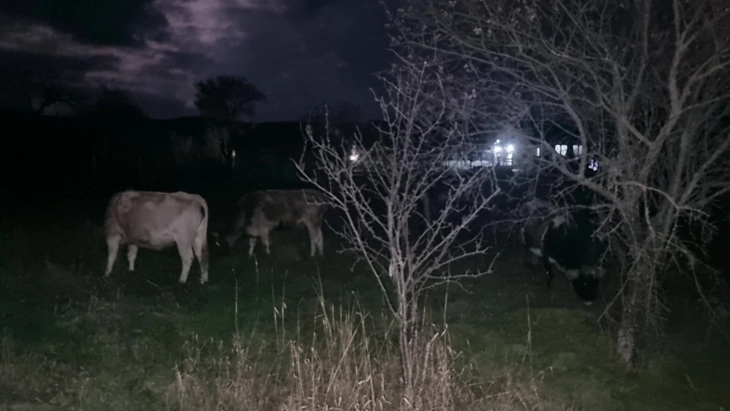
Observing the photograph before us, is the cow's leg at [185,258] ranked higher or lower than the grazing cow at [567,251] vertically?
lower

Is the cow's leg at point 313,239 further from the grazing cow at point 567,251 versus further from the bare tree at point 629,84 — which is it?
the bare tree at point 629,84

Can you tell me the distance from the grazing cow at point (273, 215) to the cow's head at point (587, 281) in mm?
5989

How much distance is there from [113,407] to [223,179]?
27.3 meters

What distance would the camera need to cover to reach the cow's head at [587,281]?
1162cm

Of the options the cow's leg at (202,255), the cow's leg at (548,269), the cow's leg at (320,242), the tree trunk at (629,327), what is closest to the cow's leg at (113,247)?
the cow's leg at (202,255)

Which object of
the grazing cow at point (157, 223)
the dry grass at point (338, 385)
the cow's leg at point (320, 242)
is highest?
the grazing cow at point (157, 223)

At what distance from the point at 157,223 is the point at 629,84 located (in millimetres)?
8242

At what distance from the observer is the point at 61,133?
28.8 meters

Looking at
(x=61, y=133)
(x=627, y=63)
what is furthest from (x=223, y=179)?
(x=627, y=63)

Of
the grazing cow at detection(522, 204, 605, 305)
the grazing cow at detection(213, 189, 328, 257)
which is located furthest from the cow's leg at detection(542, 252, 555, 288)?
the grazing cow at detection(213, 189, 328, 257)

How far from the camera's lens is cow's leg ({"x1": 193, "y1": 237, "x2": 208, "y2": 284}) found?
12.3 metres

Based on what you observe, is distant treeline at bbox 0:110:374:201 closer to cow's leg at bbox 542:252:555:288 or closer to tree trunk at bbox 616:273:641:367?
cow's leg at bbox 542:252:555:288

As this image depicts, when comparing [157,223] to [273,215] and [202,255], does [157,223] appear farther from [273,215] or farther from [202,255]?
[273,215]

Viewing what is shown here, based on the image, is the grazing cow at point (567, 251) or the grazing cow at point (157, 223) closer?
the grazing cow at point (567, 251)
